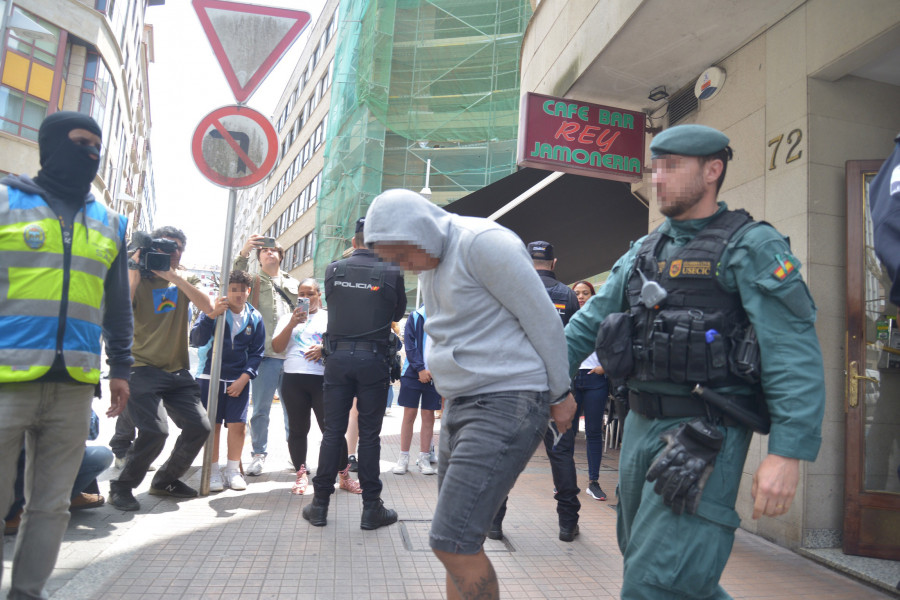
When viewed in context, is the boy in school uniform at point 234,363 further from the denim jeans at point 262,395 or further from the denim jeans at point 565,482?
the denim jeans at point 565,482

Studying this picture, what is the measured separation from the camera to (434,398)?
254 inches

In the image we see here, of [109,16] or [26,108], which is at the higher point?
[109,16]

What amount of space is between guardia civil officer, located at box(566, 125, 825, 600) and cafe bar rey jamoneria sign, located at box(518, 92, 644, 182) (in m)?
4.08

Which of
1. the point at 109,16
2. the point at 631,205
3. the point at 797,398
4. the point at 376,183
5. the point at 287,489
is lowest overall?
the point at 287,489

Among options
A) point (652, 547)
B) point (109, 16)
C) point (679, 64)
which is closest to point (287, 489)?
point (652, 547)

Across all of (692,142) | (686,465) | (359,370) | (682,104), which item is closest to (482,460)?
(686,465)

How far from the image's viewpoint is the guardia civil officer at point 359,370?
425 centimetres

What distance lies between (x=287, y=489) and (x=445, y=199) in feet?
72.9

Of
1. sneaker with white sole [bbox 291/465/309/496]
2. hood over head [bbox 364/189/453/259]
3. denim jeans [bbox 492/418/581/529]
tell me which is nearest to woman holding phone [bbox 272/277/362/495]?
sneaker with white sole [bbox 291/465/309/496]

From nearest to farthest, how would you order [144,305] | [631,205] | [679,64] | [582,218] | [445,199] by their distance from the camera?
[144,305]
[679,64]
[631,205]
[582,218]
[445,199]

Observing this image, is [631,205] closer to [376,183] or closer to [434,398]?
[434,398]

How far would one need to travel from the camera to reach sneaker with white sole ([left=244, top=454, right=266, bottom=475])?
5730mm

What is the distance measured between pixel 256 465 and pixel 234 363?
3.52 ft

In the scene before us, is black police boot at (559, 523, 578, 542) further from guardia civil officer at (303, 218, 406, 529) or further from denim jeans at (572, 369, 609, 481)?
denim jeans at (572, 369, 609, 481)
